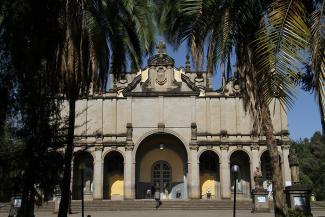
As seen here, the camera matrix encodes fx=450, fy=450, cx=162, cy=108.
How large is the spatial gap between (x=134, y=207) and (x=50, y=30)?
22154mm

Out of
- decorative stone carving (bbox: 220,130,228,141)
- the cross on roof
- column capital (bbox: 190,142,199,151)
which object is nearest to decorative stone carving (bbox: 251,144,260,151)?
decorative stone carving (bbox: 220,130,228,141)

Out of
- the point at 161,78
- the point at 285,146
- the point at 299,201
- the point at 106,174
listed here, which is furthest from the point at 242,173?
the point at 299,201

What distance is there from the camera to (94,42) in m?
13.9

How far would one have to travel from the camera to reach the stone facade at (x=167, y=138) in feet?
128

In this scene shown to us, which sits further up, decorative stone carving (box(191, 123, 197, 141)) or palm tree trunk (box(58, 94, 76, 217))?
decorative stone carving (box(191, 123, 197, 141))

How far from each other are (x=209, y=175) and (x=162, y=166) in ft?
14.2

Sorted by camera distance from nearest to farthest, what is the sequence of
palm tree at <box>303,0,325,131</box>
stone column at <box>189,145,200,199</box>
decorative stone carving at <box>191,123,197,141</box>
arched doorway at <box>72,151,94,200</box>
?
palm tree at <box>303,0,325,131</box>
stone column at <box>189,145,200,199</box>
decorative stone carving at <box>191,123,197,141</box>
arched doorway at <box>72,151,94,200</box>

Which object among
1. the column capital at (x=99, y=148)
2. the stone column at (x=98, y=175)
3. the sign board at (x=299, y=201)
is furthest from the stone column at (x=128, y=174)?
the sign board at (x=299, y=201)

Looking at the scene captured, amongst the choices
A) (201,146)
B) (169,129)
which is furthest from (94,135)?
(201,146)

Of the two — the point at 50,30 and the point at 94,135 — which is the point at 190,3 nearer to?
the point at 50,30

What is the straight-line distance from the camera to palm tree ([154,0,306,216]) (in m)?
7.18

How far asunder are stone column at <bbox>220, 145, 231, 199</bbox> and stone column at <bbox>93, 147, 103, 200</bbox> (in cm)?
1022

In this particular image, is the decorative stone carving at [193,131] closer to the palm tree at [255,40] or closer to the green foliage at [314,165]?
the green foliage at [314,165]

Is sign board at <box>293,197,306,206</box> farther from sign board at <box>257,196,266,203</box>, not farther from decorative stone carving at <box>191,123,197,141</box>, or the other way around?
decorative stone carving at <box>191,123,197,141</box>
